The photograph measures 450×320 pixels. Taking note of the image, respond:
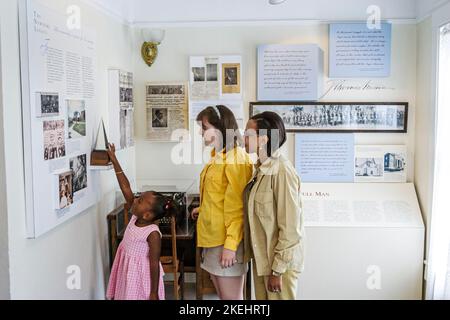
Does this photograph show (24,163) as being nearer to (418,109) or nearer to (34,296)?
(34,296)

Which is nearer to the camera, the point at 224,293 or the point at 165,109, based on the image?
the point at 224,293

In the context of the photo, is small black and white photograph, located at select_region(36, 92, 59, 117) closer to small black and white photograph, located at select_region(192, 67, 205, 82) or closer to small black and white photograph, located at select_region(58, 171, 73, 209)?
small black and white photograph, located at select_region(58, 171, 73, 209)

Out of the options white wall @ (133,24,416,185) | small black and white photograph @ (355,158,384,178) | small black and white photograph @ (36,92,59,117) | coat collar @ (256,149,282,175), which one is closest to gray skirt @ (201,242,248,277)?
coat collar @ (256,149,282,175)

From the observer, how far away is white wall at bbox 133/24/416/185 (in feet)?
7.34

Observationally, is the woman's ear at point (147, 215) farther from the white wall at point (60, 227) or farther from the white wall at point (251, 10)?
the white wall at point (251, 10)

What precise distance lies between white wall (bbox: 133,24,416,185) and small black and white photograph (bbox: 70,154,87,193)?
707mm

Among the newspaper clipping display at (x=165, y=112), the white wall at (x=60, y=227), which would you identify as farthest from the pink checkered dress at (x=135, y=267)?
the newspaper clipping display at (x=165, y=112)

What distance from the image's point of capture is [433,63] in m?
1.99

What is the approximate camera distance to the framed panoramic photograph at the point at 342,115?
225 centimetres

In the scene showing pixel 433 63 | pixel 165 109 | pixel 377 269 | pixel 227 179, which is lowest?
pixel 377 269

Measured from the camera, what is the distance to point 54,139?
55.6 inches

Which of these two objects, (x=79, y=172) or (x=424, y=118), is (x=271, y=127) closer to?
(x=79, y=172)

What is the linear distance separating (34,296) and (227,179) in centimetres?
64

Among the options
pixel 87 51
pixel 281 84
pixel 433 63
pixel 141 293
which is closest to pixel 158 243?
pixel 141 293
